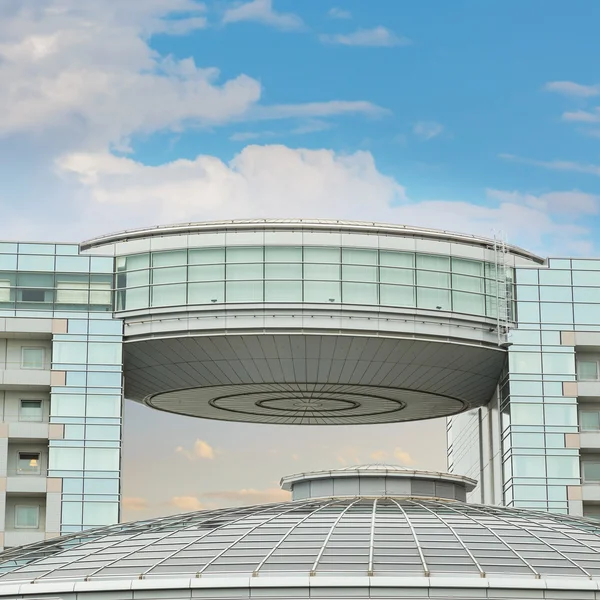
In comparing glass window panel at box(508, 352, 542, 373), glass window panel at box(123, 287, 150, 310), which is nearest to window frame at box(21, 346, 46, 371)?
glass window panel at box(123, 287, 150, 310)

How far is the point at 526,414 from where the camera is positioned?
259ft

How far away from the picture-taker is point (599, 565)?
37469 millimetres

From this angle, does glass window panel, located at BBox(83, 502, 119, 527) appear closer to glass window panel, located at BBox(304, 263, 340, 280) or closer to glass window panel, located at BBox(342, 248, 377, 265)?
glass window panel, located at BBox(304, 263, 340, 280)

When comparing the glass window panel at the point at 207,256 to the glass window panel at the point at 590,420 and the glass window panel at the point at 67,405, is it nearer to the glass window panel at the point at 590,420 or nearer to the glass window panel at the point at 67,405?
the glass window panel at the point at 67,405

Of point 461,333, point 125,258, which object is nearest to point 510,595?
point 461,333

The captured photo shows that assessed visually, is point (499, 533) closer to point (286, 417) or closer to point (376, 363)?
point (376, 363)

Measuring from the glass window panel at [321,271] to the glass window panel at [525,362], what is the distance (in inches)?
456

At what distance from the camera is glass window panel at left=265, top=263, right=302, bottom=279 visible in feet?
252

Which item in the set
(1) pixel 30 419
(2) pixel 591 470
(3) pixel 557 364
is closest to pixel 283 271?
(1) pixel 30 419

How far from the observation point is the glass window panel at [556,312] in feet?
262

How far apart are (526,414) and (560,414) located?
1.97 metres

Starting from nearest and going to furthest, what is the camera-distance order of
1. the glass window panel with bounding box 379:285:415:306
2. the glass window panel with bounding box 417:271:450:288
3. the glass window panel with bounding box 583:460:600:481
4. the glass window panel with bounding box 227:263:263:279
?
1. the glass window panel with bounding box 227:263:263:279
2. the glass window panel with bounding box 379:285:415:306
3. the glass window panel with bounding box 417:271:450:288
4. the glass window panel with bounding box 583:460:600:481

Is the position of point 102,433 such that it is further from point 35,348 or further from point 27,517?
point 35,348

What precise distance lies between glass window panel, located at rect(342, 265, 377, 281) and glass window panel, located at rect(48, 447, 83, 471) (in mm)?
17973
